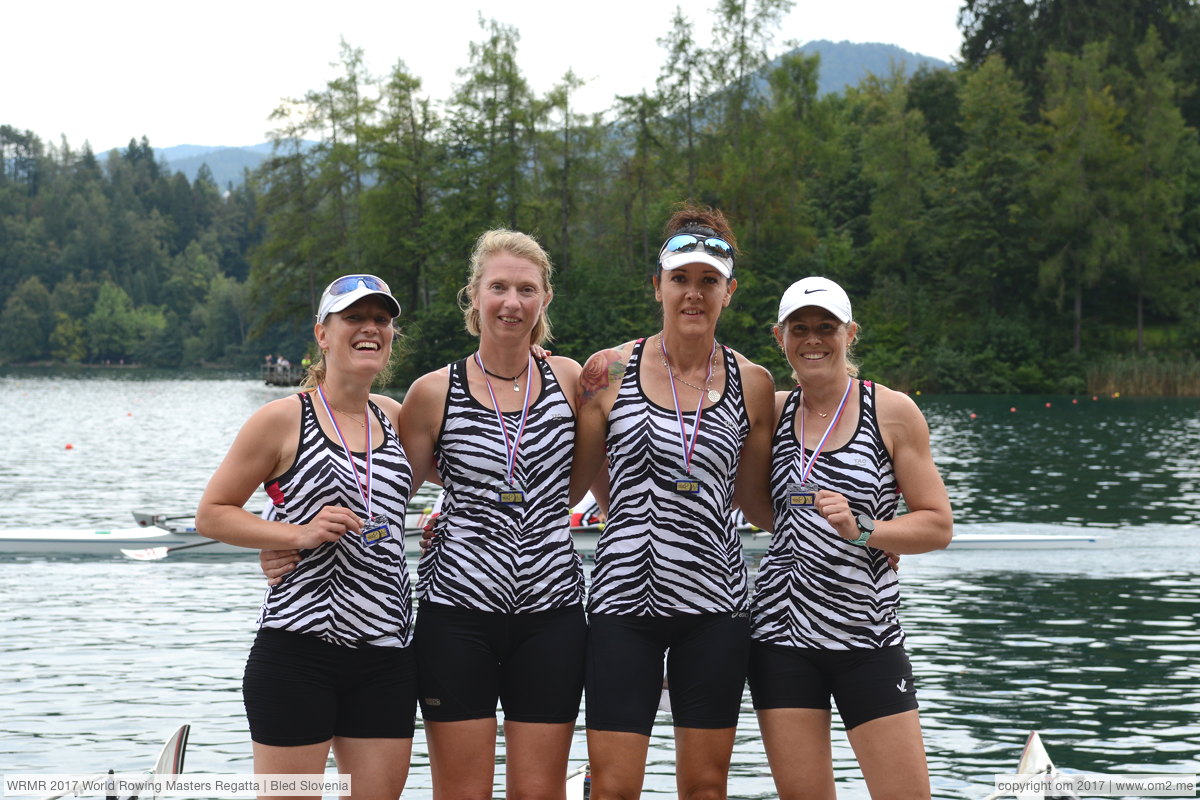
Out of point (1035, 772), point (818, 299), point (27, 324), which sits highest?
point (818, 299)

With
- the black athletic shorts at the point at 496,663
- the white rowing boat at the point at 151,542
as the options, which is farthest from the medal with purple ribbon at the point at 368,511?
the white rowing boat at the point at 151,542

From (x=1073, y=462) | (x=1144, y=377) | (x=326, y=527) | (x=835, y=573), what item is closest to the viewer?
(x=326, y=527)

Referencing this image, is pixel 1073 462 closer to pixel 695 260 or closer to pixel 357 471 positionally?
pixel 695 260

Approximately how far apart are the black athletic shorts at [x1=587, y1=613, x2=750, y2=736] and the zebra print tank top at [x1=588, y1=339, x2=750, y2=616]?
0.06 m

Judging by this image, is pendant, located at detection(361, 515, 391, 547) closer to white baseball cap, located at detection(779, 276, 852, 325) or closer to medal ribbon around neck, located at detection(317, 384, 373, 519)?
medal ribbon around neck, located at detection(317, 384, 373, 519)

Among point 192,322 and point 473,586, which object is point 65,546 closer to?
point 473,586

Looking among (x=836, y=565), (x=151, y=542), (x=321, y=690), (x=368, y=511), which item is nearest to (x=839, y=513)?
(x=836, y=565)

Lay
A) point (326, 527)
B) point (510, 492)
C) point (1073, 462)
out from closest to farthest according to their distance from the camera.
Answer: point (326, 527)
point (510, 492)
point (1073, 462)

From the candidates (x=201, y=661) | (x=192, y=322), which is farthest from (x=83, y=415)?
(x=192, y=322)

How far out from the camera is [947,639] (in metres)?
13.9

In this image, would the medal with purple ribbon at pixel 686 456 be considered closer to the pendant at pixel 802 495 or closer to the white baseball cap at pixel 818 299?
the pendant at pixel 802 495

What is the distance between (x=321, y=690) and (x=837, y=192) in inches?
2793

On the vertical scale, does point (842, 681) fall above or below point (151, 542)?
above

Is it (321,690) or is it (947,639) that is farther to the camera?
(947,639)
